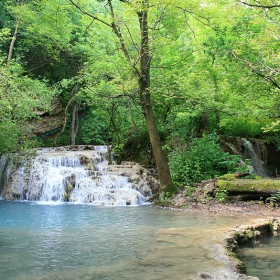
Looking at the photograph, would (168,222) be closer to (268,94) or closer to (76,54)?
(268,94)

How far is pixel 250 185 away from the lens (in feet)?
30.3

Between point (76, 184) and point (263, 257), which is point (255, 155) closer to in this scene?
point (76, 184)

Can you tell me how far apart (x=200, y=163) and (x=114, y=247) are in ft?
23.6

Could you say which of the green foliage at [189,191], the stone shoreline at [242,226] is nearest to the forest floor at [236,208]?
the stone shoreline at [242,226]

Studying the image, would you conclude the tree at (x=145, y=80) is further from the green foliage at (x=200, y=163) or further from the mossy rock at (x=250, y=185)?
the mossy rock at (x=250, y=185)

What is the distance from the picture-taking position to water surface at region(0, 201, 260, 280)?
3736 mm

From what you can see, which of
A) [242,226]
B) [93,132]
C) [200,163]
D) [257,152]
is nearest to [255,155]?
[257,152]

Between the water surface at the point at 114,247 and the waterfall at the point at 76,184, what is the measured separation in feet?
13.4

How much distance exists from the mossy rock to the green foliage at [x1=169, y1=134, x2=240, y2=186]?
1642 millimetres

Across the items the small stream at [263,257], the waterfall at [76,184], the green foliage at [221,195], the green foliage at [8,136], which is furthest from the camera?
the green foliage at [8,136]

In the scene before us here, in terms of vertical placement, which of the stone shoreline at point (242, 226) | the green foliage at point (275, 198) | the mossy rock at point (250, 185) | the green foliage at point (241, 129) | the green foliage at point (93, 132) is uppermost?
the green foliage at point (93, 132)

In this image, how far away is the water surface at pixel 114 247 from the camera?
374 centimetres

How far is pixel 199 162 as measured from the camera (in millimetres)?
11680

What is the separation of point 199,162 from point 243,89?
3263mm
